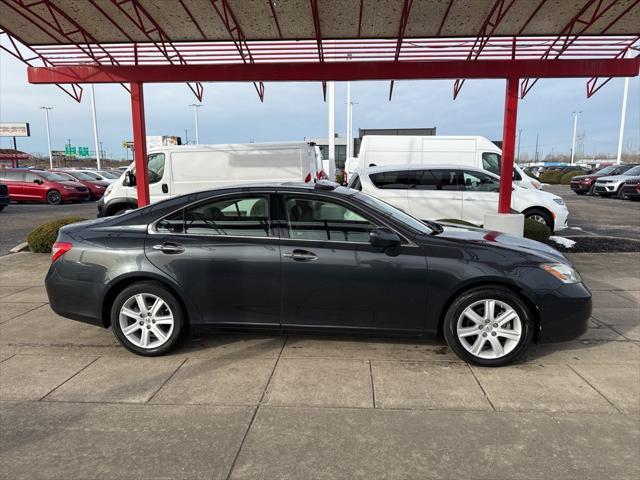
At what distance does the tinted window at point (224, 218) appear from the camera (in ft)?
13.3

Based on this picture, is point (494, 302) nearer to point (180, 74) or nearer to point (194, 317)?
point (194, 317)

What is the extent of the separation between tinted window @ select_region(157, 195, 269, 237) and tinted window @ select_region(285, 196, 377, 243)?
253 millimetres

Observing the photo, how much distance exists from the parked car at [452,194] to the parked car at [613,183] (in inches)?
551

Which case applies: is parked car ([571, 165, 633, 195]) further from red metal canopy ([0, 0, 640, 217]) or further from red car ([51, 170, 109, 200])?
red car ([51, 170, 109, 200])

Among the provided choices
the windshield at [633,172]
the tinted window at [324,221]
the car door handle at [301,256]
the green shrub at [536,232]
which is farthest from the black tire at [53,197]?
the windshield at [633,172]

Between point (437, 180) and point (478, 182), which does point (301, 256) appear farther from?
point (478, 182)

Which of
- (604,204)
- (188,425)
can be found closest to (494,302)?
(188,425)

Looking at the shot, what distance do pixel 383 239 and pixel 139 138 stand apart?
18.3 ft

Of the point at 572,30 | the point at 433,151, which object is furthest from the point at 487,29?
the point at 433,151

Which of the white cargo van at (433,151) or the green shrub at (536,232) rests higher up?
the white cargo van at (433,151)

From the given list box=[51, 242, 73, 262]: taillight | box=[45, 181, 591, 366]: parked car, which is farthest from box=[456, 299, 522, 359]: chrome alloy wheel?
box=[51, 242, 73, 262]: taillight

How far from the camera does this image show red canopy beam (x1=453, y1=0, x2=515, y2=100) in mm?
6113

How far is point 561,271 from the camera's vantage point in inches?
151

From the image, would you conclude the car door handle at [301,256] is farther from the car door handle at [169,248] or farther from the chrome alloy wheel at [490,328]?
the chrome alloy wheel at [490,328]
